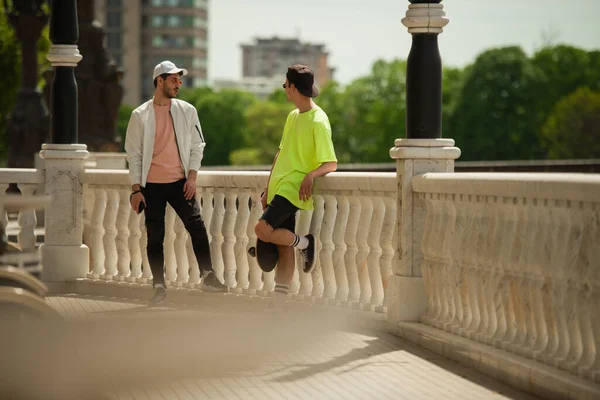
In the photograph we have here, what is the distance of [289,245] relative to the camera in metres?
9.95

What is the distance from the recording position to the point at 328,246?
32.9 ft

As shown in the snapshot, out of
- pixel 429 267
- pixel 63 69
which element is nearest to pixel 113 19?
pixel 63 69

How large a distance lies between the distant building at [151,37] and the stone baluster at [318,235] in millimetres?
150760

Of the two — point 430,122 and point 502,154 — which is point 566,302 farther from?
point 502,154

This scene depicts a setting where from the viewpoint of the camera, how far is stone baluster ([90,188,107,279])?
12461mm

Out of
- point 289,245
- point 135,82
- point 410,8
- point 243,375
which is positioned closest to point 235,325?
point 289,245

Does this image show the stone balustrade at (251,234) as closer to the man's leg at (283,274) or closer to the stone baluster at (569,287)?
the man's leg at (283,274)

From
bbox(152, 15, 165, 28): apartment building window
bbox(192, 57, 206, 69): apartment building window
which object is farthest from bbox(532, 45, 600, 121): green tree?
bbox(192, 57, 206, 69): apartment building window

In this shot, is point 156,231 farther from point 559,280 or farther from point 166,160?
point 559,280

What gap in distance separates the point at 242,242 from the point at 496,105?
85.2 meters

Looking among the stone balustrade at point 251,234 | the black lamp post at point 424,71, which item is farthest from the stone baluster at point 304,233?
the black lamp post at point 424,71

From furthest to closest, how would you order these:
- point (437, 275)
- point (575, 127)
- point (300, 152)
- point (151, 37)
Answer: point (151, 37) → point (575, 127) → point (300, 152) → point (437, 275)

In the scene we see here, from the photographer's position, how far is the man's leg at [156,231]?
10.9 metres

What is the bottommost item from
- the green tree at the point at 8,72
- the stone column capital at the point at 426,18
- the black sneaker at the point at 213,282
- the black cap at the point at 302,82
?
the black sneaker at the point at 213,282
